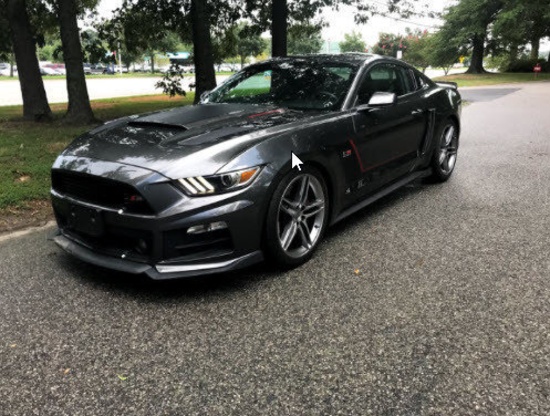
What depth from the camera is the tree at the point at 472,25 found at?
130 feet

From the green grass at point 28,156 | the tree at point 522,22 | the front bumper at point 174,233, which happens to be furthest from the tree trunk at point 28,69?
the tree at point 522,22

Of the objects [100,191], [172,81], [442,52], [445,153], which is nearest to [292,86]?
[100,191]

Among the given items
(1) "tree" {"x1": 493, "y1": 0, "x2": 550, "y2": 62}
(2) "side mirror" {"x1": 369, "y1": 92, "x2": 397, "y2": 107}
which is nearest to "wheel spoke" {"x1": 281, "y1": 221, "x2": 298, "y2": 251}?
(2) "side mirror" {"x1": 369, "y1": 92, "x2": 397, "y2": 107}

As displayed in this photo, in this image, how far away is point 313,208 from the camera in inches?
142

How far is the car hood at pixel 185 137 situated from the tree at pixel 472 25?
1643 inches

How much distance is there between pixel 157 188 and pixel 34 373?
112cm

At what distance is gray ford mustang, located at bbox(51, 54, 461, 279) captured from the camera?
2869 mm

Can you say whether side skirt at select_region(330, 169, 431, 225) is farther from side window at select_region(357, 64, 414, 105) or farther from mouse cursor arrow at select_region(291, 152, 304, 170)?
side window at select_region(357, 64, 414, 105)

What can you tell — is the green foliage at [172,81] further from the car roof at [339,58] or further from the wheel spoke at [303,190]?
the wheel spoke at [303,190]

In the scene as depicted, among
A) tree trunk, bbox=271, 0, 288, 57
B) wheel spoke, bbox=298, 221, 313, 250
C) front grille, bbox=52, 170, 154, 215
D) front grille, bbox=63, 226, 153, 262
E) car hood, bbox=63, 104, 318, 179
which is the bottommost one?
wheel spoke, bbox=298, 221, 313, 250

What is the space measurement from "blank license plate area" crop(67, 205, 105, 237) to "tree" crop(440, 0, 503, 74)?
4288 centimetres

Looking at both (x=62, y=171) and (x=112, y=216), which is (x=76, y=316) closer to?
(x=112, y=216)

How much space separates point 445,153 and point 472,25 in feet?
131

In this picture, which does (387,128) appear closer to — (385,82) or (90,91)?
(385,82)
